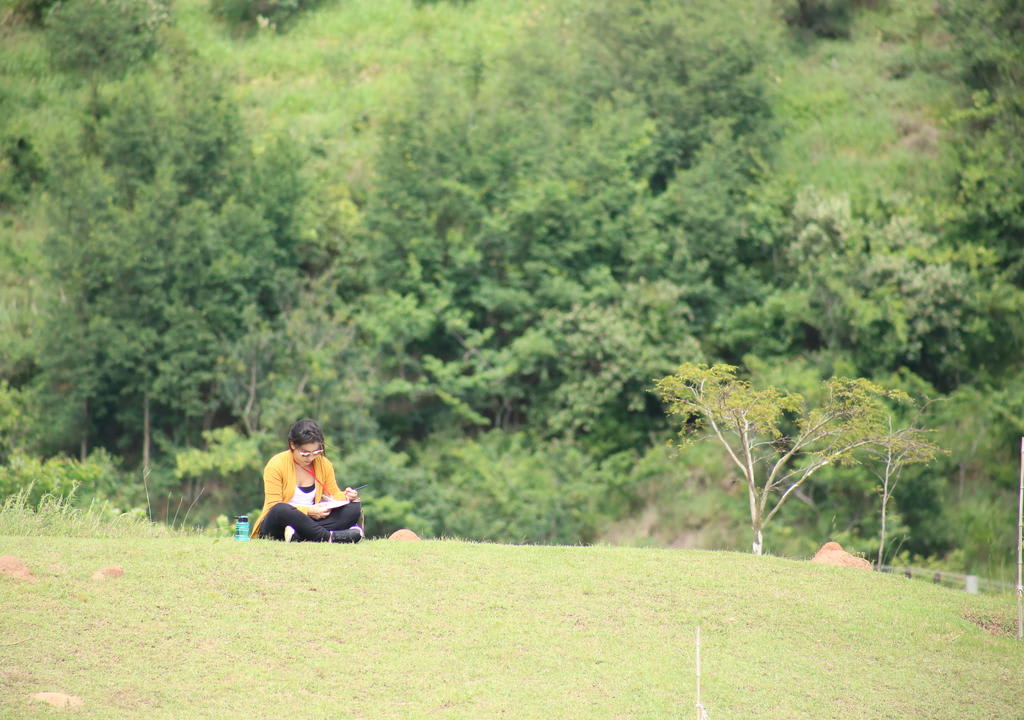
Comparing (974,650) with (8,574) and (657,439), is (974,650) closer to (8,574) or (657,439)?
(8,574)

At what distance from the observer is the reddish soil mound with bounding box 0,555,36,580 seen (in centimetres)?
1113

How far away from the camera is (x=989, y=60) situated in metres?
32.0

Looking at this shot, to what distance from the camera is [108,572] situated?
11469 mm

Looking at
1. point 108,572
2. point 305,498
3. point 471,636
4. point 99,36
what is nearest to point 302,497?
point 305,498

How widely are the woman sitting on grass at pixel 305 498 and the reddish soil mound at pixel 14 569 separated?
95.9 inches

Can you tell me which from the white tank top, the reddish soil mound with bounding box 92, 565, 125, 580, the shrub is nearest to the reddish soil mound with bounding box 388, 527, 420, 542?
the white tank top

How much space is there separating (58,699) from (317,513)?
403cm

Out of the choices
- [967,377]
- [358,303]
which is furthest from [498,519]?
[967,377]

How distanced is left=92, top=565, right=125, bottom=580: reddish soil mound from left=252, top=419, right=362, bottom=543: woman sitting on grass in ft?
5.60

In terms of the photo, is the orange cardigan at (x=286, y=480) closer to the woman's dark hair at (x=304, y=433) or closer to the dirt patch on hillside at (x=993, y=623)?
the woman's dark hair at (x=304, y=433)

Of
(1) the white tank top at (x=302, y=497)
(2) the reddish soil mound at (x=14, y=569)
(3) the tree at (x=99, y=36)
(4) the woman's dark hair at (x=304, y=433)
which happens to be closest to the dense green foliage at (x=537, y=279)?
(3) the tree at (x=99, y=36)

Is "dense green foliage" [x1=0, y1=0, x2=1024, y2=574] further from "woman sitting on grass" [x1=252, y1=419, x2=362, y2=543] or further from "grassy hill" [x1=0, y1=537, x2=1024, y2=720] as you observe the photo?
"woman sitting on grass" [x1=252, y1=419, x2=362, y2=543]

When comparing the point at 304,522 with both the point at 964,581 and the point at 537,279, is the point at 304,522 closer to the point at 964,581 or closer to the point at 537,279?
the point at 964,581

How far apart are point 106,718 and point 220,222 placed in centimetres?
2225
